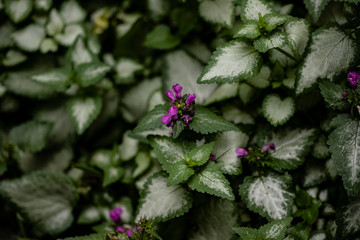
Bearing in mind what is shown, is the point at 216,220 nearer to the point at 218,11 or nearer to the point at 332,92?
the point at 332,92

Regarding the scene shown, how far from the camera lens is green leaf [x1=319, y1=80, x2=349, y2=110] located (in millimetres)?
1283

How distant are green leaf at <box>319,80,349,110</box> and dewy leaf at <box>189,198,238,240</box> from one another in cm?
61

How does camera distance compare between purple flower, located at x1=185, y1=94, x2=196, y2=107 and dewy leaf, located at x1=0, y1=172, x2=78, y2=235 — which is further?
dewy leaf, located at x1=0, y1=172, x2=78, y2=235

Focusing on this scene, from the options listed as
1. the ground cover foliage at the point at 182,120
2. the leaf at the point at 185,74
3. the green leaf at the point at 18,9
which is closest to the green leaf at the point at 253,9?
the ground cover foliage at the point at 182,120

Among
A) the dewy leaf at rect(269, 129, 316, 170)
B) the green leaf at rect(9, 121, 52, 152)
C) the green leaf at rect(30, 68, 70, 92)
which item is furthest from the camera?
the green leaf at rect(9, 121, 52, 152)

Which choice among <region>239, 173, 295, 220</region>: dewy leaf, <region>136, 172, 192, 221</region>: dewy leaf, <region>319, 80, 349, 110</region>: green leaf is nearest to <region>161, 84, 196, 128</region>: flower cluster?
→ <region>136, 172, 192, 221</region>: dewy leaf

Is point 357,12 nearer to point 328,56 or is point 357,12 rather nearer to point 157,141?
Result: point 328,56

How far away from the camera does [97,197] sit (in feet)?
6.19

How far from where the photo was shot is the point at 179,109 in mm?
1323

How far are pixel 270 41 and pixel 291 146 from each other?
48 centimetres

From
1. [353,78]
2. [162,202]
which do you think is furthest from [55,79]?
[353,78]

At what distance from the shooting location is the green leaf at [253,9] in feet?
4.45

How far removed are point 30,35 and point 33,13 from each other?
0.20 metres

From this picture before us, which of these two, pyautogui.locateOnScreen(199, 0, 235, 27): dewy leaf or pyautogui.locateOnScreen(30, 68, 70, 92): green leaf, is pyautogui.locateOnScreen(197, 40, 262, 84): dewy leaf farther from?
pyautogui.locateOnScreen(30, 68, 70, 92): green leaf
